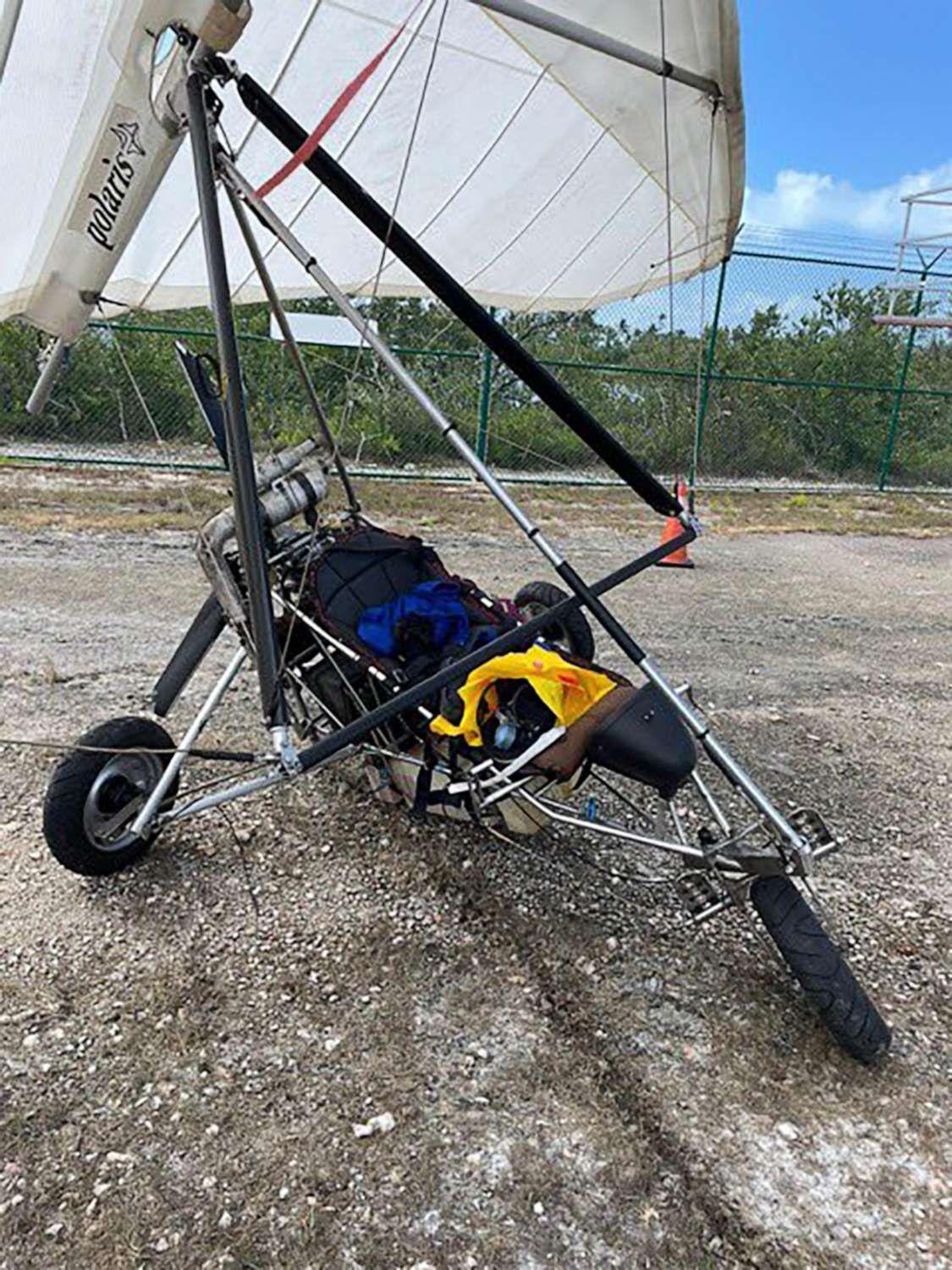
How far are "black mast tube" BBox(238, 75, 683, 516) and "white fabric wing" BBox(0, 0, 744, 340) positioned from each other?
0.49 ft

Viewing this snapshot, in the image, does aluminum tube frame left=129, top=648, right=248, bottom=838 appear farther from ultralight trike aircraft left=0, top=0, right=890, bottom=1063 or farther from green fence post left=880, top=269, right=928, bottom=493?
green fence post left=880, top=269, right=928, bottom=493

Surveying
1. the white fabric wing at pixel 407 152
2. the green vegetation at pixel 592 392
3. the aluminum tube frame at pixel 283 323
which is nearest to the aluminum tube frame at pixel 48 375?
the white fabric wing at pixel 407 152

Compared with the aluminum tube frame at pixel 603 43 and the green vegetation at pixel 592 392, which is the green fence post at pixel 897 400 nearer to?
the green vegetation at pixel 592 392

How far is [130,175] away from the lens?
280 cm

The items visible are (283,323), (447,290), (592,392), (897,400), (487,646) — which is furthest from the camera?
(897,400)

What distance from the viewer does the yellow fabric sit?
276 cm

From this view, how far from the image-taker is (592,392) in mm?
12133

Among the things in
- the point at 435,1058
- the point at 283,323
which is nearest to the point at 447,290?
the point at 283,323

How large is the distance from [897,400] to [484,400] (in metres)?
6.56

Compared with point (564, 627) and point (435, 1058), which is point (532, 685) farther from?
point (564, 627)

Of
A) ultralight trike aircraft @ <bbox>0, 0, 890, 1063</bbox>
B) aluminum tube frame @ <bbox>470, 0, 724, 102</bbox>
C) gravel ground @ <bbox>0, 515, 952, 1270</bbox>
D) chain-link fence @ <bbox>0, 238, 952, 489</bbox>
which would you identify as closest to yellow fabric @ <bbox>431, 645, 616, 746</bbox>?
ultralight trike aircraft @ <bbox>0, 0, 890, 1063</bbox>

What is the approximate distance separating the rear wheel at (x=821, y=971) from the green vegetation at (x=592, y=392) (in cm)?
765

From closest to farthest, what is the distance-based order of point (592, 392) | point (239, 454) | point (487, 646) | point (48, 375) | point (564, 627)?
1. point (239, 454)
2. point (487, 646)
3. point (48, 375)
4. point (564, 627)
5. point (592, 392)

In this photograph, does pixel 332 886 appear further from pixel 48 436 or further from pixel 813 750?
pixel 48 436
